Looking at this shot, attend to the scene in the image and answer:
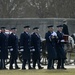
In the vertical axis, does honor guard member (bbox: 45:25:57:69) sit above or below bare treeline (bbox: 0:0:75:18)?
Answer: below

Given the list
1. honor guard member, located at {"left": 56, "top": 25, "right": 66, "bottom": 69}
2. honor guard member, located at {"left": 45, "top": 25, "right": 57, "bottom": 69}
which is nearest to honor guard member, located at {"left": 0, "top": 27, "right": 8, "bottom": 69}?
honor guard member, located at {"left": 45, "top": 25, "right": 57, "bottom": 69}

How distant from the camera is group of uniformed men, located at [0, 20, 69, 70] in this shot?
70.5 feet

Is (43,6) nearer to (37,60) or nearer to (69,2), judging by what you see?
(69,2)

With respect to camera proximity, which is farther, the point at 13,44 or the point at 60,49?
the point at 13,44

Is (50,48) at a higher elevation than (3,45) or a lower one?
lower

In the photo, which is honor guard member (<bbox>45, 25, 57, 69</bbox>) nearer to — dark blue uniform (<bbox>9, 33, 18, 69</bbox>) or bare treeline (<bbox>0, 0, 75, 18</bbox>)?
dark blue uniform (<bbox>9, 33, 18, 69</bbox>)

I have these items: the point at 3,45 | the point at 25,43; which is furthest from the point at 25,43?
the point at 3,45

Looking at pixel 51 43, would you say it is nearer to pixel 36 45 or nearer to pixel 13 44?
pixel 36 45

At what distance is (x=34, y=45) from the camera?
21828 millimetres

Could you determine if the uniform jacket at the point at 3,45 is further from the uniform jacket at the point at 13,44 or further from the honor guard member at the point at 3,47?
the uniform jacket at the point at 13,44

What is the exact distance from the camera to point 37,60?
22.0 meters

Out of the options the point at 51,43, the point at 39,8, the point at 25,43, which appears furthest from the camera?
the point at 39,8

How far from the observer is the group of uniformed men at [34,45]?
70.5ft

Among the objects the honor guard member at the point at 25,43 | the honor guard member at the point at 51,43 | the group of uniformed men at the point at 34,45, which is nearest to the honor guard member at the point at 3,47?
the group of uniformed men at the point at 34,45
